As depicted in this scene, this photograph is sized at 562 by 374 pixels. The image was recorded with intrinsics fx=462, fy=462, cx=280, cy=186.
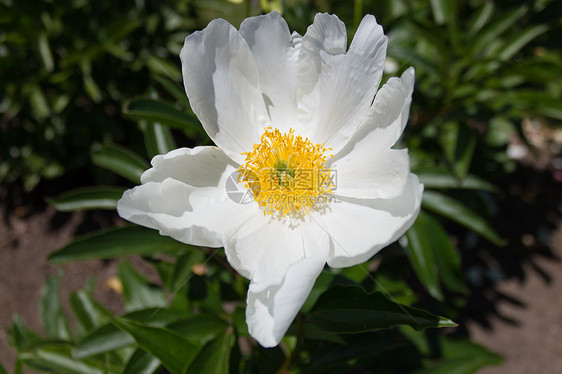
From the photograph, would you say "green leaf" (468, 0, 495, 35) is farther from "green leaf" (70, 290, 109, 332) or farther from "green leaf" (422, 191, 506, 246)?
"green leaf" (70, 290, 109, 332)

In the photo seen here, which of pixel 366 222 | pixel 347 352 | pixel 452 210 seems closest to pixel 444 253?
pixel 452 210

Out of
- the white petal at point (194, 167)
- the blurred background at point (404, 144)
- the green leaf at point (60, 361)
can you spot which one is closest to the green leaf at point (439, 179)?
the blurred background at point (404, 144)

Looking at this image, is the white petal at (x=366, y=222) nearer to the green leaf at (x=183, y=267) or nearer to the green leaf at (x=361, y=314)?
the green leaf at (x=361, y=314)

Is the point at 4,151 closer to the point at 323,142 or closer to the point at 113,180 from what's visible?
the point at 113,180

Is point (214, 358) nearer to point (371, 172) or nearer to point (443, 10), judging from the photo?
point (371, 172)

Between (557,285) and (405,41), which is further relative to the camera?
(557,285)

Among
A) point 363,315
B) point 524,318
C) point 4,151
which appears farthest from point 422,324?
point 4,151
